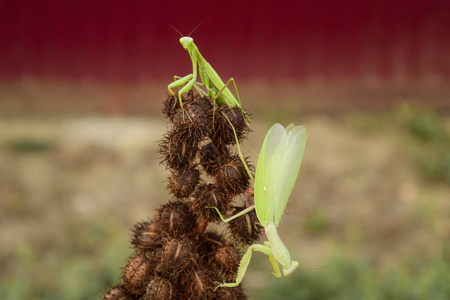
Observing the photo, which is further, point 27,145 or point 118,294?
point 27,145

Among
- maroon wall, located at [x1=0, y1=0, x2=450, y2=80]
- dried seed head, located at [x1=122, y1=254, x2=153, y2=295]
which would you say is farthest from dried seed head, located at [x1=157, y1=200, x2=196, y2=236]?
maroon wall, located at [x1=0, y1=0, x2=450, y2=80]

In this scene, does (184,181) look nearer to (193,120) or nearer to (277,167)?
(193,120)

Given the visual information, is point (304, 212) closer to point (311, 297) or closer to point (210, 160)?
point (311, 297)

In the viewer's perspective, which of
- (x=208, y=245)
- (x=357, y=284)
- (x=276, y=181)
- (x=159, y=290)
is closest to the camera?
(x=159, y=290)

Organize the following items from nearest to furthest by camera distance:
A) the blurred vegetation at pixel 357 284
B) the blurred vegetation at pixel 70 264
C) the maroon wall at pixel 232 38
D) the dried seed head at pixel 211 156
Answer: the dried seed head at pixel 211 156, the blurred vegetation at pixel 357 284, the blurred vegetation at pixel 70 264, the maroon wall at pixel 232 38

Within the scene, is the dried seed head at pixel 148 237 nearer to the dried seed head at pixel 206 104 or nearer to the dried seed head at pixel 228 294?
the dried seed head at pixel 228 294

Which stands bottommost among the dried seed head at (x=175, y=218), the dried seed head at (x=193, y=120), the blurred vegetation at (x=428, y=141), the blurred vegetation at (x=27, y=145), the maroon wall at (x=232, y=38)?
the blurred vegetation at (x=428, y=141)

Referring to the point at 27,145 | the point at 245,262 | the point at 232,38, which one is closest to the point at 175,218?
the point at 245,262

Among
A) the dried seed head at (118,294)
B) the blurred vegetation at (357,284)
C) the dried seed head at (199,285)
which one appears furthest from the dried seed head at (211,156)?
the blurred vegetation at (357,284)
